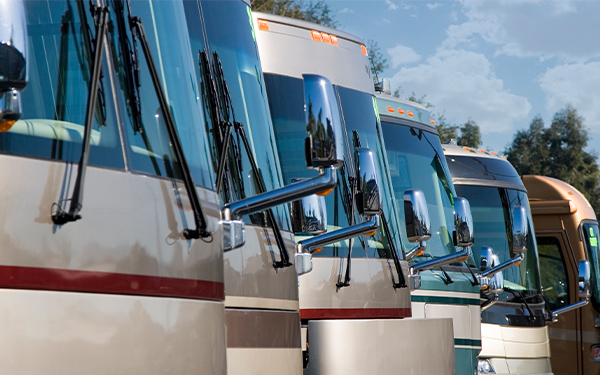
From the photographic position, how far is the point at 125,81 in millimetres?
2943

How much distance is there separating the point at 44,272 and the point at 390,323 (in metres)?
3.07

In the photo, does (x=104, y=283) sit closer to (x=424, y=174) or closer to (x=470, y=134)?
(x=424, y=174)

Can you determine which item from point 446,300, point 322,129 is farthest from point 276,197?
point 446,300

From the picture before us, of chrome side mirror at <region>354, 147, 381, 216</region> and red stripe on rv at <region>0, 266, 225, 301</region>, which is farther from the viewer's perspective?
chrome side mirror at <region>354, 147, 381, 216</region>

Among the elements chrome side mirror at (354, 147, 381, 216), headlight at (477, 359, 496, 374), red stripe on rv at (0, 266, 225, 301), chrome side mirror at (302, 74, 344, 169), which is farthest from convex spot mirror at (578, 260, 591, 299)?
red stripe on rv at (0, 266, 225, 301)

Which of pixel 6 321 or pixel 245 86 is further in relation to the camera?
pixel 245 86

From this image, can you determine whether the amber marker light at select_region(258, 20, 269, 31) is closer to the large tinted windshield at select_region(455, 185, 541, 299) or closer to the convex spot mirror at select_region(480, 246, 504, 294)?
the convex spot mirror at select_region(480, 246, 504, 294)

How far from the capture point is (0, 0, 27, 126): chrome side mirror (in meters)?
2.28

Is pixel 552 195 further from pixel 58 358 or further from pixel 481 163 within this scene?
pixel 58 358

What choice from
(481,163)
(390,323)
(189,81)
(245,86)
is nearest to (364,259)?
(390,323)

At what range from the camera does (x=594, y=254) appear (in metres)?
12.7

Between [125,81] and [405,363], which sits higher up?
[125,81]

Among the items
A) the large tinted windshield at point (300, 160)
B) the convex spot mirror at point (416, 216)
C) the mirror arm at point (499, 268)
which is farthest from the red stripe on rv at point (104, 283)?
the mirror arm at point (499, 268)

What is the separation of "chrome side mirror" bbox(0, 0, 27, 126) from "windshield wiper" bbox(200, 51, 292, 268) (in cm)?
168
